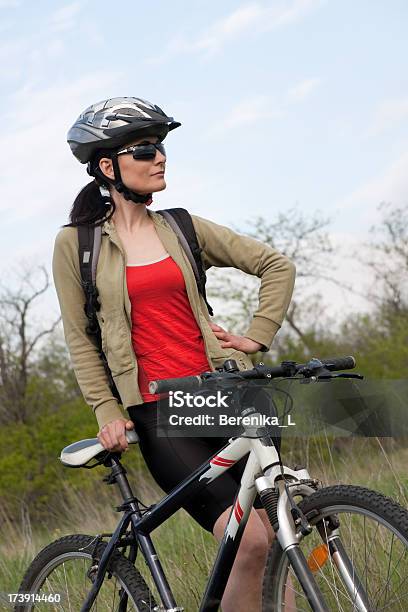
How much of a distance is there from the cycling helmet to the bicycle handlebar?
935 millimetres

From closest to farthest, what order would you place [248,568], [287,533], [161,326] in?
[287,533], [248,568], [161,326]

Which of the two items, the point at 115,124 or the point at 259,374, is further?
the point at 115,124

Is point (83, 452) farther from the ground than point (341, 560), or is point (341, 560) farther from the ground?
point (83, 452)

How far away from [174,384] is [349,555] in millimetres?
727

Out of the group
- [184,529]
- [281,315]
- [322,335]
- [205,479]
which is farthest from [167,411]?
[322,335]

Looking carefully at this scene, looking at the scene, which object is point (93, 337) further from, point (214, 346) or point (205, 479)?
point (205, 479)

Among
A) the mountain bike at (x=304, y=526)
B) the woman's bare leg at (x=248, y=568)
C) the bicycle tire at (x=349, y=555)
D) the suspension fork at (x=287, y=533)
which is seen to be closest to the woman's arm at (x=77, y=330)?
the mountain bike at (x=304, y=526)

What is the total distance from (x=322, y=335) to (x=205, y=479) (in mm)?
20943

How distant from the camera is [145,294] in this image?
139 inches

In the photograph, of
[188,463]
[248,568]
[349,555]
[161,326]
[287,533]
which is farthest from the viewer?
[161,326]

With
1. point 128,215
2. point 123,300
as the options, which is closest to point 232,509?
point 123,300

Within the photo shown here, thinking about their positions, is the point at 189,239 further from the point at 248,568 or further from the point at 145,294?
the point at 248,568

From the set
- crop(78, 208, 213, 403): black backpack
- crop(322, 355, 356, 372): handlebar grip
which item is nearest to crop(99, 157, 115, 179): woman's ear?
crop(78, 208, 213, 403): black backpack

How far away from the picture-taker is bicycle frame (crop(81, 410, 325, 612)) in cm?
300
